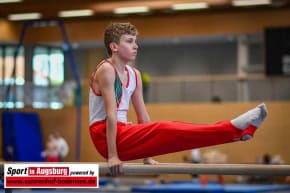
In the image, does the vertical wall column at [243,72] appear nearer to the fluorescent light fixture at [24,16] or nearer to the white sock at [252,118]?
the fluorescent light fixture at [24,16]

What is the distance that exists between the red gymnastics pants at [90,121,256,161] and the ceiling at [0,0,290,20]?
37.9 ft

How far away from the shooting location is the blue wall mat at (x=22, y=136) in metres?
16.0

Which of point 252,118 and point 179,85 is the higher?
point 179,85

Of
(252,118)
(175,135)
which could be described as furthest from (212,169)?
(252,118)

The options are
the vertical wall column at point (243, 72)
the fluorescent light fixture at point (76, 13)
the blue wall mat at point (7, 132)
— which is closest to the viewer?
the blue wall mat at point (7, 132)

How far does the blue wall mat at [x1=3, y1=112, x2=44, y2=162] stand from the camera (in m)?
16.0

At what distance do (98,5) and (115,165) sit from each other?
41.1ft

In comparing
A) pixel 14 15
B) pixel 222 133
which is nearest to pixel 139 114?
pixel 222 133

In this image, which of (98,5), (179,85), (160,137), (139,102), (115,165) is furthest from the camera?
(179,85)

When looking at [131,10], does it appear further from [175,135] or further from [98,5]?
[175,135]

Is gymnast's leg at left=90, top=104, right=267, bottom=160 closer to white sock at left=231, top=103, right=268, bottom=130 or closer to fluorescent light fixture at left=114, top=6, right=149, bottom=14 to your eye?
white sock at left=231, top=103, right=268, bottom=130

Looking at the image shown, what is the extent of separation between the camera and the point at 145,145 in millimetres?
4801

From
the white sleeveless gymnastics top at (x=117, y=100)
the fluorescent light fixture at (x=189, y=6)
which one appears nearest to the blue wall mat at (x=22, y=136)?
the fluorescent light fixture at (x=189, y=6)

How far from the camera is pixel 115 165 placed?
4633 millimetres
